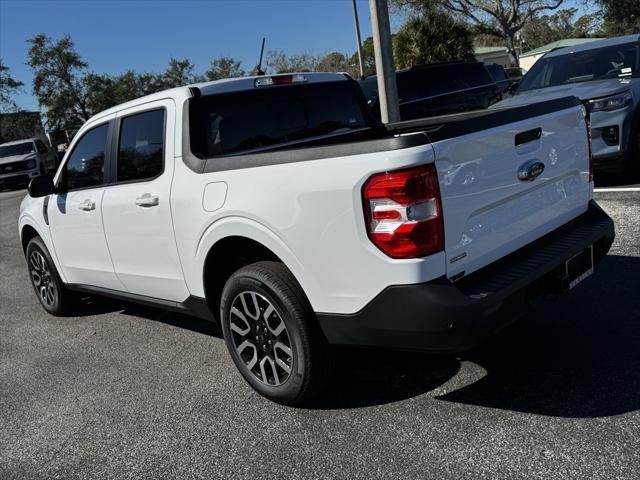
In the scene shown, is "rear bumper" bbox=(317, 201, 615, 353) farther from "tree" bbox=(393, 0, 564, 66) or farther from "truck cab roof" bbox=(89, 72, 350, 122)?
"tree" bbox=(393, 0, 564, 66)

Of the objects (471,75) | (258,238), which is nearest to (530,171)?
(258,238)

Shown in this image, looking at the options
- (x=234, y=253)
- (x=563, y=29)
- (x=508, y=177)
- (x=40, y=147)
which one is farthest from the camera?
(x=563, y=29)

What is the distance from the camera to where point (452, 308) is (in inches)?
106

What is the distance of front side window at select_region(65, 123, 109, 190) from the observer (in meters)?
4.61

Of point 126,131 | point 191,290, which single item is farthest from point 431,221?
point 126,131

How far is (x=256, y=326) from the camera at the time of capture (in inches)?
137

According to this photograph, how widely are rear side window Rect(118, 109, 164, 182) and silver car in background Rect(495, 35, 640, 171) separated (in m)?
4.29

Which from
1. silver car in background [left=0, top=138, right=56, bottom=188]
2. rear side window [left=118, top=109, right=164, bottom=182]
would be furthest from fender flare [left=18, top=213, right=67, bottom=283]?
silver car in background [left=0, top=138, right=56, bottom=188]

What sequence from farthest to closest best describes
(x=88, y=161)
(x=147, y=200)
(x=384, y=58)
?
(x=384, y=58) < (x=88, y=161) < (x=147, y=200)

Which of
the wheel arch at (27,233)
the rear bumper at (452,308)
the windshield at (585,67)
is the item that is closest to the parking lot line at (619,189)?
the windshield at (585,67)

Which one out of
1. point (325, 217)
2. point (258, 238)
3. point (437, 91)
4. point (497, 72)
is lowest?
point (258, 238)

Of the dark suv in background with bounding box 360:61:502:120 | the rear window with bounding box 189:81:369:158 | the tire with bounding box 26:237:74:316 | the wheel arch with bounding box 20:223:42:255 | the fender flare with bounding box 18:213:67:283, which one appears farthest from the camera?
the dark suv in background with bounding box 360:61:502:120

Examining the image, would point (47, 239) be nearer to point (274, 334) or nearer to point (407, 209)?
point (274, 334)

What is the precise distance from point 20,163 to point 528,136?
78.4 feet
